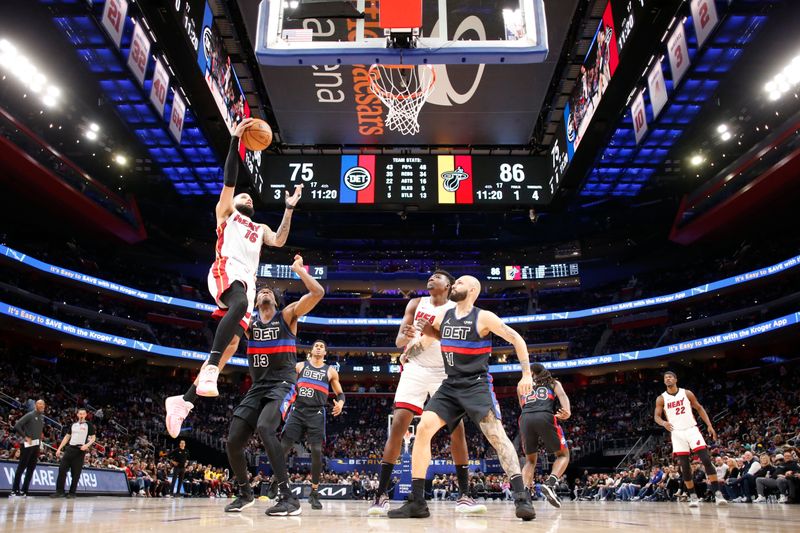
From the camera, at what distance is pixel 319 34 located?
852cm

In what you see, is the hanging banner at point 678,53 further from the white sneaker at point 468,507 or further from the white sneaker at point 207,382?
the white sneaker at point 207,382

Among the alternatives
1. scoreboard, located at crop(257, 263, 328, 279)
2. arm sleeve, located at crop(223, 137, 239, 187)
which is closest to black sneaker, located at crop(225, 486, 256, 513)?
arm sleeve, located at crop(223, 137, 239, 187)

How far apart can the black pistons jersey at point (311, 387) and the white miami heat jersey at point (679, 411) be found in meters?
5.58

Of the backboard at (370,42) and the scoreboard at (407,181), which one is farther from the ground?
the scoreboard at (407,181)

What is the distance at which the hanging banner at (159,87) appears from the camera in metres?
14.7

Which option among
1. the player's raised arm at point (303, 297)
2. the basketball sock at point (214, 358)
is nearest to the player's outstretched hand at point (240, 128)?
the player's raised arm at point (303, 297)

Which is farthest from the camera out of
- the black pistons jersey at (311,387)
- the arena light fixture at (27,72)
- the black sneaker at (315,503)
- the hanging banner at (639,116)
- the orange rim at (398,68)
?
the arena light fixture at (27,72)

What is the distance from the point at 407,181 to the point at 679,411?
8.74 meters

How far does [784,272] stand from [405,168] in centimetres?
2111

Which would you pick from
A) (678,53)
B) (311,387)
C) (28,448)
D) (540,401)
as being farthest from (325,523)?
(678,53)

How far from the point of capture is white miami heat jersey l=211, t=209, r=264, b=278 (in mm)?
5211

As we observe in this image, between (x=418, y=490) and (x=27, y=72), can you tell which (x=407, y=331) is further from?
(x=27, y=72)

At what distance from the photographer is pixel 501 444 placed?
4.89m

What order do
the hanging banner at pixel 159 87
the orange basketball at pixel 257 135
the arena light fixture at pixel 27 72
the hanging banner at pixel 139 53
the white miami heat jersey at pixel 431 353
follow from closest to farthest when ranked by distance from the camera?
the orange basketball at pixel 257 135, the white miami heat jersey at pixel 431 353, the hanging banner at pixel 139 53, the hanging banner at pixel 159 87, the arena light fixture at pixel 27 72
